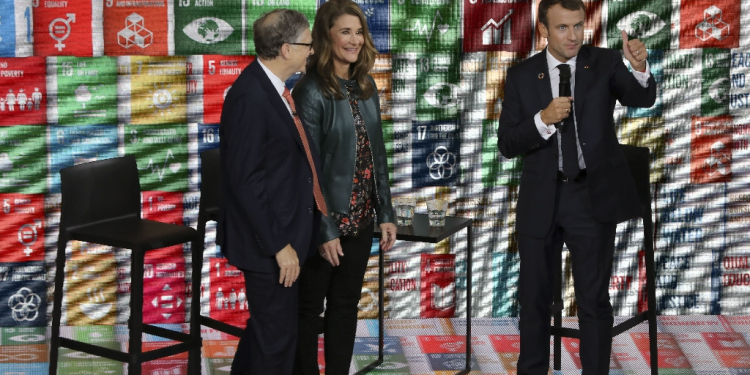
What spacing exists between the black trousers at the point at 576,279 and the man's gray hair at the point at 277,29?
1.20 meters

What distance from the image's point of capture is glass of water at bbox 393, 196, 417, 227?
397 centimetres

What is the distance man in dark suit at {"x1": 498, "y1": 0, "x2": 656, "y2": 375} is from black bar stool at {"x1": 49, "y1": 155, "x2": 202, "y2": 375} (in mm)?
1297

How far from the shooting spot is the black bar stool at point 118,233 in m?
3.50

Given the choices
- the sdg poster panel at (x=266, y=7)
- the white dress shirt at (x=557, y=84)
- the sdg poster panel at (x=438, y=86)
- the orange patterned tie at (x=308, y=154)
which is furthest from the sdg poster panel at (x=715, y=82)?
the orange patterned tie at (x=308, y=154)

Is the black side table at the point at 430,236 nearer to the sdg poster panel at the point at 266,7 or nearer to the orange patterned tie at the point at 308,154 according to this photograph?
the orange patterned tie at the point at 308,154

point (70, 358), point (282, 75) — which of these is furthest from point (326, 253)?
point (70, 358)

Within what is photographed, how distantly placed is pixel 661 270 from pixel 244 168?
2.74 m

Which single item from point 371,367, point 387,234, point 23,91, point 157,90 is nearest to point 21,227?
point 23,91

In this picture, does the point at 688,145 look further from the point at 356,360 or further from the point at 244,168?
the point at 244,168

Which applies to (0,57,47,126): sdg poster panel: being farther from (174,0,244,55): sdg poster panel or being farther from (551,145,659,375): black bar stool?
(551,145,659,375): black bar stool

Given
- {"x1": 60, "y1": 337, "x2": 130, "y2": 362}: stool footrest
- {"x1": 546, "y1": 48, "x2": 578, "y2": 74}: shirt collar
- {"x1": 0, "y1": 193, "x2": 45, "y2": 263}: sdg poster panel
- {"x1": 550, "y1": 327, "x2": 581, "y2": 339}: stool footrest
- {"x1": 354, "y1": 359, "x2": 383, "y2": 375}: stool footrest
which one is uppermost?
{"x1": 546, "y1": 48, "x2": 578, "y2": 74}: shirt collar

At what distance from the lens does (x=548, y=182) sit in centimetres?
352

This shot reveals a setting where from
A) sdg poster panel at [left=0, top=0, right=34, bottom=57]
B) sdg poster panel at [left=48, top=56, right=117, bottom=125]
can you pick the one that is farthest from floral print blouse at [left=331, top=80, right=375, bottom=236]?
sdg poster panel at [left=0, top=0, right=34, bottom=57]

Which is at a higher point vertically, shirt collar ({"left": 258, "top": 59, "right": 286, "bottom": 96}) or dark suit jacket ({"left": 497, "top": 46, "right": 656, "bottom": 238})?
shirt collar ({"left": 258, "top": 59, "right": 286, "bottom": 96})
